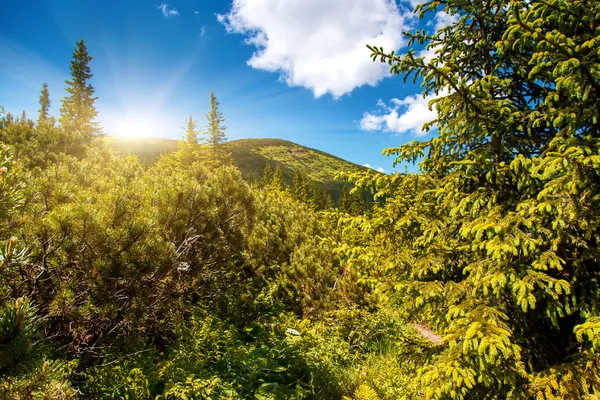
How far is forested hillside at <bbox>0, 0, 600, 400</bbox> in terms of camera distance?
2.77 meters

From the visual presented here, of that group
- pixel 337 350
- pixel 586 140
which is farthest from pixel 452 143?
pixel 337 350

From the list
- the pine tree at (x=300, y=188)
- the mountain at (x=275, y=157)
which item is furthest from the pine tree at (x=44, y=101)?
the mountain at (x=275, y=157)

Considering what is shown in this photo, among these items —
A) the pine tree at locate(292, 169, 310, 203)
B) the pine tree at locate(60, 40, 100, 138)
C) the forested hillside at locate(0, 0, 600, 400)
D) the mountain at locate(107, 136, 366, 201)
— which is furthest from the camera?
the mountain at locate(107, 136, 366, 201)

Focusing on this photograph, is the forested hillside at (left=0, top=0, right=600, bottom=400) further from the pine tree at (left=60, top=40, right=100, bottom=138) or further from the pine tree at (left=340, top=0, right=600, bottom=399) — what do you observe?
the pine tree at (left=60, top=40, right=100, bottom=138)

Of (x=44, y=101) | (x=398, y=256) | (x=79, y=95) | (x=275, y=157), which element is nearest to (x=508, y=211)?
(x=398, y=256)

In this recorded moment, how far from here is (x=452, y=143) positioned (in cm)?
438

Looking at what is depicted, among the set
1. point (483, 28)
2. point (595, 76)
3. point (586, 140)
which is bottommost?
point (586, 140)

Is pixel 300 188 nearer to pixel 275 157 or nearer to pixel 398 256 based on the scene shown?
pixel 398 256

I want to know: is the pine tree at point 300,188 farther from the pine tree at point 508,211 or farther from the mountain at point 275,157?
the mountain at point 275,157

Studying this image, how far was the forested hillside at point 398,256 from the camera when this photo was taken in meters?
2.77

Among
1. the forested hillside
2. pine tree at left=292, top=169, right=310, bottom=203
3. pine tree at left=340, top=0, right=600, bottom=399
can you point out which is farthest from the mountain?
pine tree at left=340, top=0, right=600, bottom=399

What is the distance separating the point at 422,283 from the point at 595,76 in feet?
9.22

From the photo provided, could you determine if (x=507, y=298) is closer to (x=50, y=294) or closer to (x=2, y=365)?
(x=2, y=365)

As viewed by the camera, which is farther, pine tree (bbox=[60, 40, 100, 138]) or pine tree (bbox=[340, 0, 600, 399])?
pine tree (bbox=[60, 40, 100, 138])
